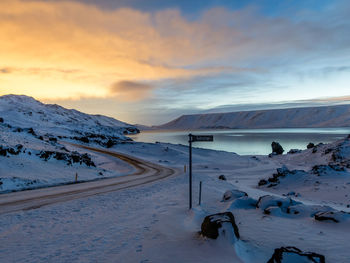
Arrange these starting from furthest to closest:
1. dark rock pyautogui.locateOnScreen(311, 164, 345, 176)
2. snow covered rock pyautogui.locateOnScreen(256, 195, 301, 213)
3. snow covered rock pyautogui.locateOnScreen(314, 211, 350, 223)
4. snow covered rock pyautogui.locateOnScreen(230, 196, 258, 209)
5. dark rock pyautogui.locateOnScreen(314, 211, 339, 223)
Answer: dark rock pyautogui.locateOnScreen(311, 164, 345, 176)
snow covered rock pyautogui.locateOnScreen(230, 196, 258, 209)
snow covered rock pyautogui.locateOnScreen(256, 195, 301, 213)
dark rock pyautogui.locateOnScreen(314, 211, 339, 223)
snow covered rock pyautogui.locateOnScreen(314, 211, 350, 223)

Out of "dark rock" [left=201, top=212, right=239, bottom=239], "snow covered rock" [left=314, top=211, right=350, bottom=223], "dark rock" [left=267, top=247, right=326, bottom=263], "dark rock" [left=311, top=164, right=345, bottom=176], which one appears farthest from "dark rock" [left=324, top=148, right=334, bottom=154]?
"dark rock" [left=267, top=247, right=326, bottom=263]

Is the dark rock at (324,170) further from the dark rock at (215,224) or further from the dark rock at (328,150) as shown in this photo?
the dark rock at (215,224)

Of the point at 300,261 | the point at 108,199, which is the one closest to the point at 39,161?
the point at 108,199

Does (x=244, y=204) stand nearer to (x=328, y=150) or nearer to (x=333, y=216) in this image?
(x=333, y=216)

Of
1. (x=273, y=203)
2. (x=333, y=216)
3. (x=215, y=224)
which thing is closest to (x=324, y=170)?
(x=273, y=203)

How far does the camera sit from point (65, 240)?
912cm

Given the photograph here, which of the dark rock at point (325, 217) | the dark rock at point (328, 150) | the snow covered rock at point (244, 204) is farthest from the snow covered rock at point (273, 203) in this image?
the dark rock at point (328, 150)

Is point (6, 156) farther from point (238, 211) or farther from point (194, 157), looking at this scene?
point (194, 157)

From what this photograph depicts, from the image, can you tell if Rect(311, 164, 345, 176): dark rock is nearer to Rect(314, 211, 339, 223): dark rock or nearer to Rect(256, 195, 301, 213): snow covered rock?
Rect(256, 195, 301, 213): snow covered rock

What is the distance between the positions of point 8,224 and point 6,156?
18501 mm

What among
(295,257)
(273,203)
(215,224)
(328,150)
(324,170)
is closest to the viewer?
(295,257)

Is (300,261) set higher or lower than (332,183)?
higher

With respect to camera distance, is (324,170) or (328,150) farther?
(328,150)

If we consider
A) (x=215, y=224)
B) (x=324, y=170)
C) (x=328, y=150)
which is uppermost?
(x=328, y=150)
